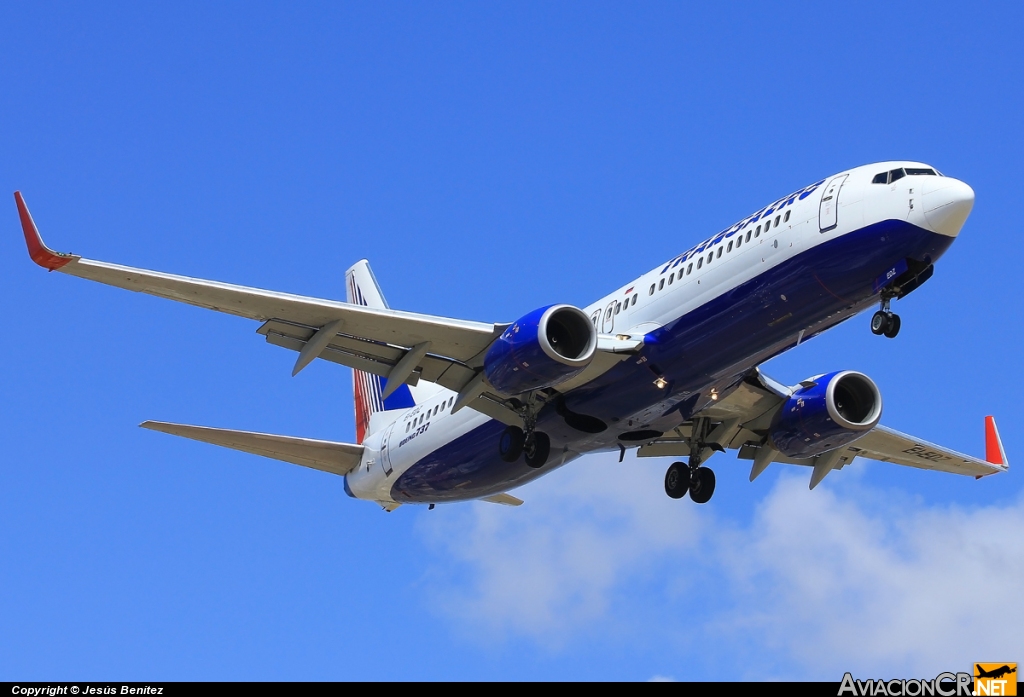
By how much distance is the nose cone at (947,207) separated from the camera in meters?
26.1

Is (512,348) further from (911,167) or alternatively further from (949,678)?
(949,678)

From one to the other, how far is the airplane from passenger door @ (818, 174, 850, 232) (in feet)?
0.16

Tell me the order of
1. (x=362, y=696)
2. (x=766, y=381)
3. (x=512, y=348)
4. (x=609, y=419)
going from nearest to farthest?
(x=362, y=696) → (x=512, y=348) → (x=609, y=419) → (x=766, y=381)

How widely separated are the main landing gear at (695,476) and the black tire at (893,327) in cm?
772

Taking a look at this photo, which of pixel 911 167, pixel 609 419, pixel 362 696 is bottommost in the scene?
pixel 362 696

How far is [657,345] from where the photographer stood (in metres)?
28.8

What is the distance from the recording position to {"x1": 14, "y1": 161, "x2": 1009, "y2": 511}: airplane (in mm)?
27016

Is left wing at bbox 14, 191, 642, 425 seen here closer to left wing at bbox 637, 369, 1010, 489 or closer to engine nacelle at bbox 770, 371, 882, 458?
left wing at bbox 637, 369, 1010, 489

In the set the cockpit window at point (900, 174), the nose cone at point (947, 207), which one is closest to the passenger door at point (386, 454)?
the cockpit window at point (900, 174)

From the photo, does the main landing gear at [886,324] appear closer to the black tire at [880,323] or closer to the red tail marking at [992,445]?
the black tire at [880,323]

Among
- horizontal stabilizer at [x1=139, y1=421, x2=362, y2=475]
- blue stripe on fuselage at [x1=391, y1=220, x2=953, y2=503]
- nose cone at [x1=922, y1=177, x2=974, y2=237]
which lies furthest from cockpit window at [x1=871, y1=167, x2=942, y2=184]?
horizontal stabilizer at [x1=139, y1=421, x2=362, y2=475]

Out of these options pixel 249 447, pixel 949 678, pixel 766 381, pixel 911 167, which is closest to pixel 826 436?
pixel 766 381

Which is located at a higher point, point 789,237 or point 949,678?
point 789,237

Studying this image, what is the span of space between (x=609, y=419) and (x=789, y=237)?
6033 mm
